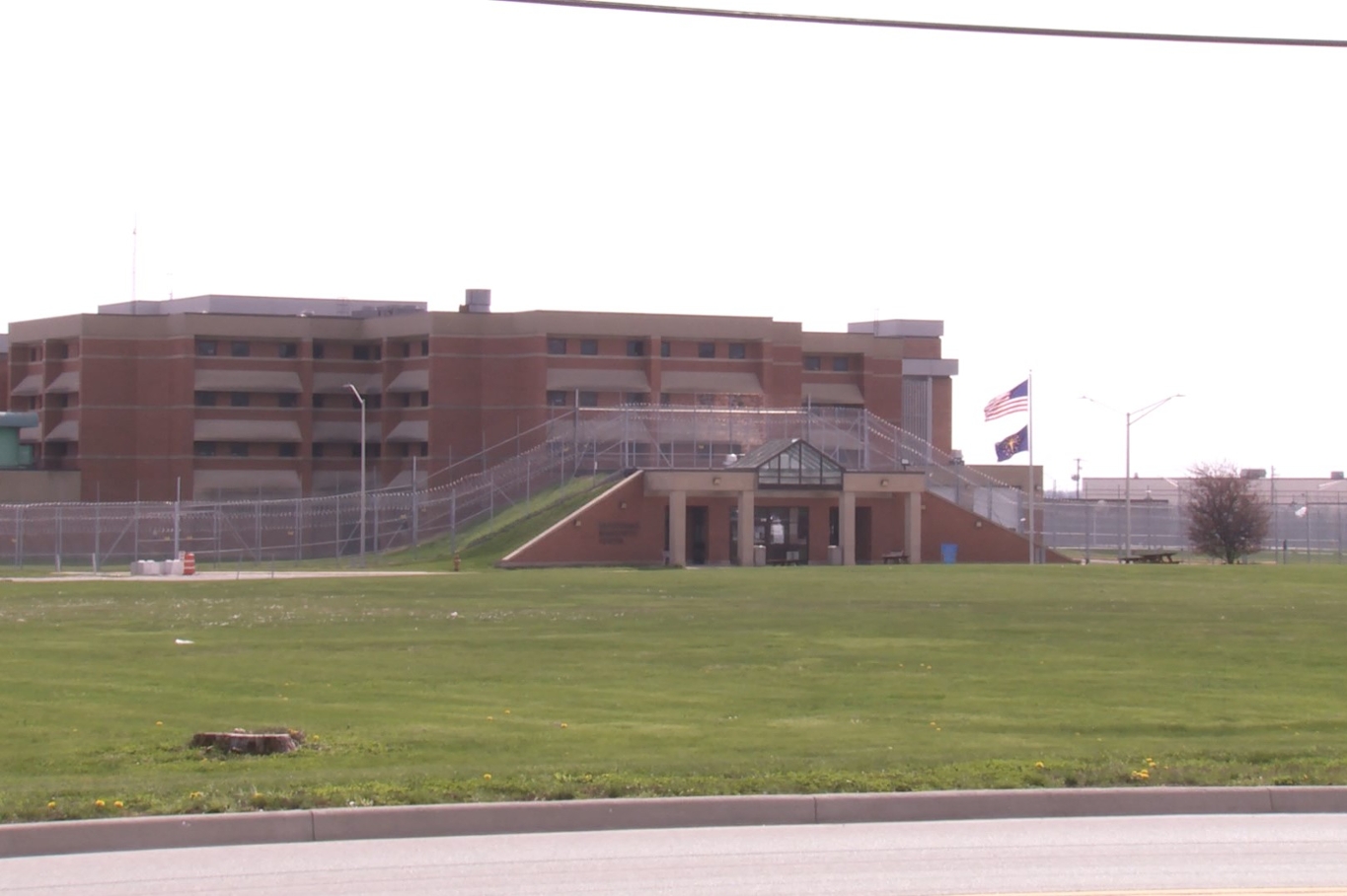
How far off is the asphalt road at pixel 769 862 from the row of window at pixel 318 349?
8166 centimetres

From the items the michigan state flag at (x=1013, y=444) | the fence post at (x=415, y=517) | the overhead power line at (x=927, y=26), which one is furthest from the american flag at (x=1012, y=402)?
the overhead power line at (x=927, y=26)

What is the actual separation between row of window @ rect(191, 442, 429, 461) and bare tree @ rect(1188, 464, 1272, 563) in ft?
131

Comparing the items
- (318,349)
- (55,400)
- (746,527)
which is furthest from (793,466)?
(55,400)

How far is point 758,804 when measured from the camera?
12.4m

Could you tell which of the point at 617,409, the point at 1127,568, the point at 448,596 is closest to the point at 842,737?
the point at 448,596

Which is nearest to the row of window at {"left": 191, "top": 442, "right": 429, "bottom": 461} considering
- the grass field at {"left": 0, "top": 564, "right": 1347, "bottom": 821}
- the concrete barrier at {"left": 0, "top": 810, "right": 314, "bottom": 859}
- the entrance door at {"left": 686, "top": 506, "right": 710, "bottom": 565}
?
the entrance door at {"left": 686, "top": 506, "right": 710, "bottom": 565}

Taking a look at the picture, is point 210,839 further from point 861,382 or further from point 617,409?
point 861,382

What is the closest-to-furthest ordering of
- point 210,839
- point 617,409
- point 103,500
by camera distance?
point 210,839 < point 617,409 < point 103,500

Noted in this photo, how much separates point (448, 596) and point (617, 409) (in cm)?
3603

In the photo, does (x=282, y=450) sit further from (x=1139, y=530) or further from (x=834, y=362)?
(x=1139, y=530)

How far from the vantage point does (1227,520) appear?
260 feet

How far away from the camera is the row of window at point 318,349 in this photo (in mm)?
94000

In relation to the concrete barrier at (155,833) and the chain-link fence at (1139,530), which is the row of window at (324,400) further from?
the concrete barrier at (155,833)

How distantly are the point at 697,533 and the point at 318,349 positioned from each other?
116 feet
